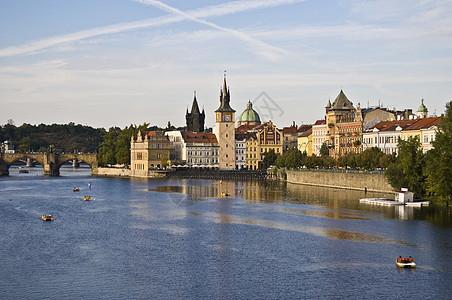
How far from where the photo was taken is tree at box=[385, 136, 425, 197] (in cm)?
6431

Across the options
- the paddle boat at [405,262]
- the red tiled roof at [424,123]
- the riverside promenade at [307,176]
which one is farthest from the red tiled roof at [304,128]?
the paddle boat at [405,262]

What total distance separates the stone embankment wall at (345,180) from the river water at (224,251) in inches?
417

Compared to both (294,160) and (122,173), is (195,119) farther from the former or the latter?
(294,160)

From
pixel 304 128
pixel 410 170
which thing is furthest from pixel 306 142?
pixel 410 170

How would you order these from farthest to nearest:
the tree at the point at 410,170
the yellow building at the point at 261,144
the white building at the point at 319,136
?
the yellow building at the point at 261,144 → the white building at the point at 319,136 → the tree at the point at 410,170

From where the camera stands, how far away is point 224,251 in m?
40.2

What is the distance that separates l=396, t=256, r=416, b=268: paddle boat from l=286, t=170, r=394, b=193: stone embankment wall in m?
37.2

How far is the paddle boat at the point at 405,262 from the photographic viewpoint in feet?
117

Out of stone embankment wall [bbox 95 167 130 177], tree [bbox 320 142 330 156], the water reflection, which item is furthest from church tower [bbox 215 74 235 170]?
the water reflection

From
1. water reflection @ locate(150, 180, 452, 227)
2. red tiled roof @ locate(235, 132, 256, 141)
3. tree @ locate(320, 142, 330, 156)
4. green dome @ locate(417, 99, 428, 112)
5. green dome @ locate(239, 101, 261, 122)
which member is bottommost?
water reflection @ locate(150, 180, 452, 227)

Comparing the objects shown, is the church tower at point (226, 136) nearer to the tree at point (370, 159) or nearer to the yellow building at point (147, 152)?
the yellow building at point (147, 152)

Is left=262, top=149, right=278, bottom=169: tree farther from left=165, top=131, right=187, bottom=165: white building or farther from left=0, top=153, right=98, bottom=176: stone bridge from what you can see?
left=0, top=153, right=98, bottom=176: stone bridge

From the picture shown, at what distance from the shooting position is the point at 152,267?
118 feet

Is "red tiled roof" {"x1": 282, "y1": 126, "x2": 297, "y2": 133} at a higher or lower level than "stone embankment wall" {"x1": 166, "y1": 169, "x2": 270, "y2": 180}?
higher
